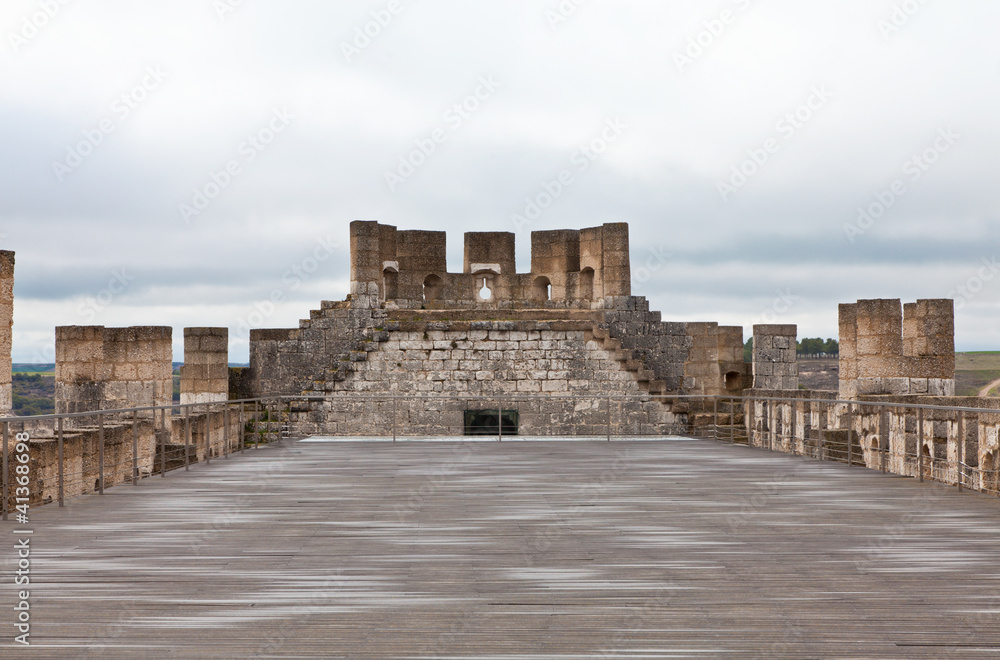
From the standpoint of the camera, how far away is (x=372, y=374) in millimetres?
19344

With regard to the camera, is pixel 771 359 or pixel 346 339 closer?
pixel 346 339

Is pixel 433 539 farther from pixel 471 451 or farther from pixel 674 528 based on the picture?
pixel 471 451

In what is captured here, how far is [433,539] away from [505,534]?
51cm

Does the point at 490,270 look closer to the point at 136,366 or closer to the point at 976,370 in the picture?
the point at 136,366

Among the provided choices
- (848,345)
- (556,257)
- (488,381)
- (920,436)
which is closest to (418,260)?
(556,257)

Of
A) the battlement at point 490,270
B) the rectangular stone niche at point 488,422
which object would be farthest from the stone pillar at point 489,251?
the rectangular stone niche at point 488,422

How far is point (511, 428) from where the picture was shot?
1909cm

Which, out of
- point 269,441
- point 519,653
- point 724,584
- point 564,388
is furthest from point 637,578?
point 564,388

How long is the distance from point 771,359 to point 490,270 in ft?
24.2

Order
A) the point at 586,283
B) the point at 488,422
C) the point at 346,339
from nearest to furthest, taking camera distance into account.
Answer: the point at 488,422
the point at 346,339
the point at 586,283

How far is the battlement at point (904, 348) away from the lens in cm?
1819

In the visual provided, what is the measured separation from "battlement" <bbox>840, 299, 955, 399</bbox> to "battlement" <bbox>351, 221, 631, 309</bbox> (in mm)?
6560

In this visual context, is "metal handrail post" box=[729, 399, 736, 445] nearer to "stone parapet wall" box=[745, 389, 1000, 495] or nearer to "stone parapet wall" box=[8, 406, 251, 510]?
"stone parapet wall" box=[745, 389, 1000, 495]

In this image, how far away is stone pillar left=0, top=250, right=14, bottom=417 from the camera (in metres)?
12.7
